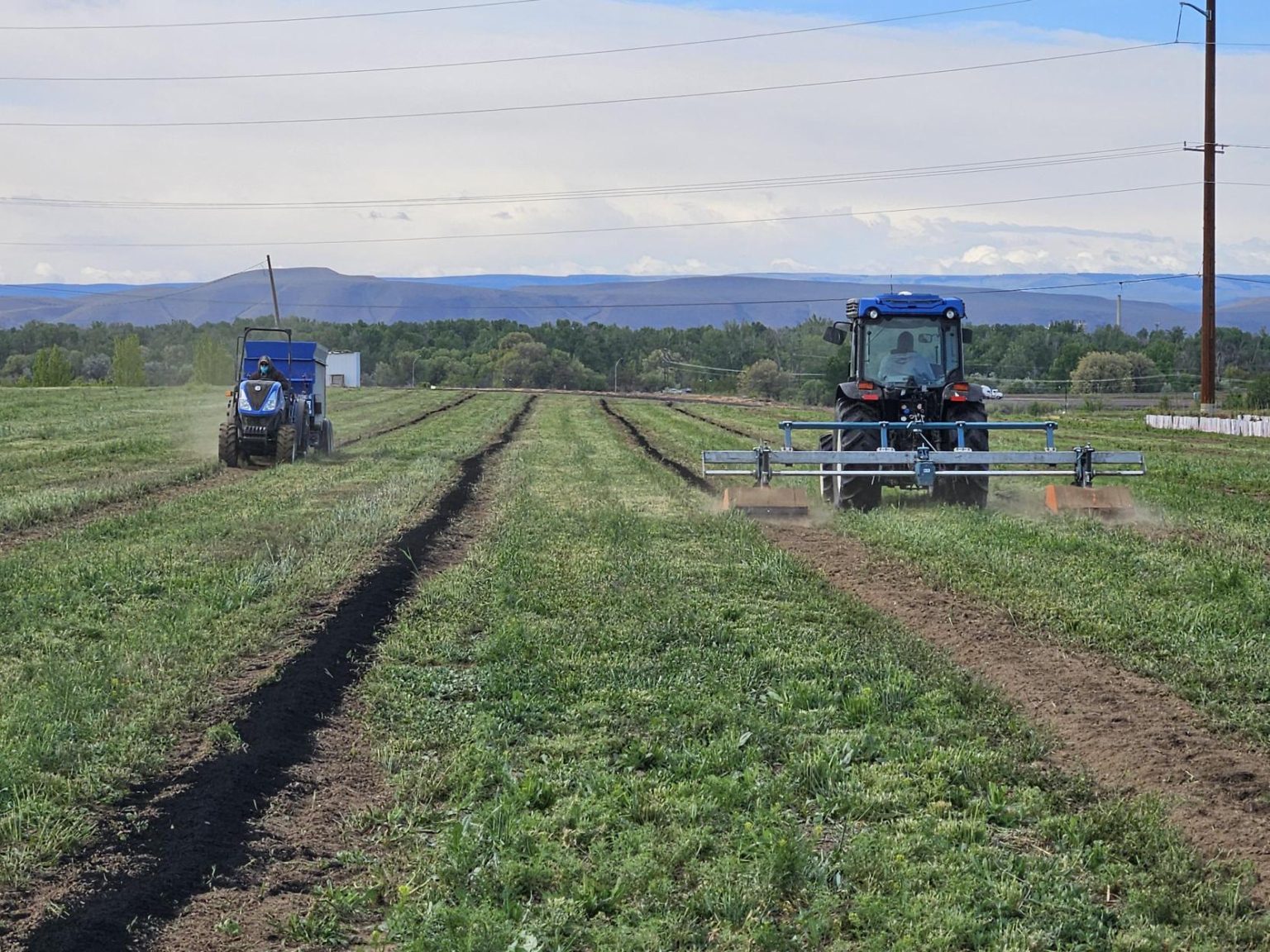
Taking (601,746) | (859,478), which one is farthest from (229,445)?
(601,746)

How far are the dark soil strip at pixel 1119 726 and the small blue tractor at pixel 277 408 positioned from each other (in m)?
14.6

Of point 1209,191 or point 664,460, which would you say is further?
point 1209,191

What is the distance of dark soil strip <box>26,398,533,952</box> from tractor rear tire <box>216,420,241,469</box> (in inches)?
534

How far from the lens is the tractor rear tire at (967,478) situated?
16781 millimetres

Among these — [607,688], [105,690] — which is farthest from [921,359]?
[105,690]

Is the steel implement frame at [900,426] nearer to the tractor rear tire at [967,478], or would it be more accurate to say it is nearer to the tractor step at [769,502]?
the tractor rear tire at [967,478]

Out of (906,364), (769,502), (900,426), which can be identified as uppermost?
(906,364)

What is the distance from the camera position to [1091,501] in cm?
1578

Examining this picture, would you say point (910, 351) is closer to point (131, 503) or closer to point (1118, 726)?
point (131, 503)

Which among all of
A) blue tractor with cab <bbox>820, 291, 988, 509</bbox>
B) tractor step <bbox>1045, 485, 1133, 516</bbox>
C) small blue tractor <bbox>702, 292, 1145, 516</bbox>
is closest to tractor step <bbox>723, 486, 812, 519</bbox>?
small blue tractor <bbox>702, 292, 1145, 516</bbox>

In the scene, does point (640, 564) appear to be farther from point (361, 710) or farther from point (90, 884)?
point (90, 884)

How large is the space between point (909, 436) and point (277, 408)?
36.3ft

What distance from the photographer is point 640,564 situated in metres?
12.0

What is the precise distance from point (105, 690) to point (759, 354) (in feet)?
417
